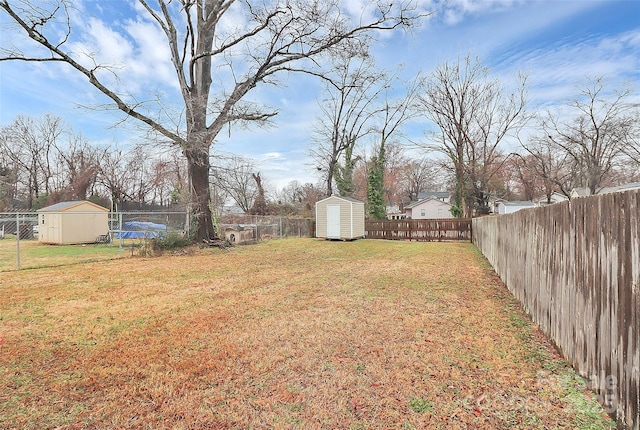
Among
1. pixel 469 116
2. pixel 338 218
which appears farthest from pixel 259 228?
pixel 469 116

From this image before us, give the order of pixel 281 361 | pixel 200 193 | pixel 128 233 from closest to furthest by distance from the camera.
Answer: pixel 281 361 < pixel 200 193 < pixel 128 233

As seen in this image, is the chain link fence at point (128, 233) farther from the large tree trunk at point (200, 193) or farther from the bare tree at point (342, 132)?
the bare tree at point (342, 132)

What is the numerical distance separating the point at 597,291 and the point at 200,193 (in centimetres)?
1194

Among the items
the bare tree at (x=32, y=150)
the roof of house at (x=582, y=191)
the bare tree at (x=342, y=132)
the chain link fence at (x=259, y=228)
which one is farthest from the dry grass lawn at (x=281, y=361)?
the bare tree at (x=32, y=150)

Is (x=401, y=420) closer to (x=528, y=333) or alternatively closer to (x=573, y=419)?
(x=573, y=419)

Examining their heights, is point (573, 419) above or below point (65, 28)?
below

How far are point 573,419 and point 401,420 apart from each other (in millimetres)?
1038

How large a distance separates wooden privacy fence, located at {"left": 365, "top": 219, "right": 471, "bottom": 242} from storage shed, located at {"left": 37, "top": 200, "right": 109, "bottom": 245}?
14.2 metres

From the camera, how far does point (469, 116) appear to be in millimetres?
21922

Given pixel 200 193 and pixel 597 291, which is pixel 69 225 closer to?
pixel 200 193

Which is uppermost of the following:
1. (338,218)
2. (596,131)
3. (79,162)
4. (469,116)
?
(469,116)

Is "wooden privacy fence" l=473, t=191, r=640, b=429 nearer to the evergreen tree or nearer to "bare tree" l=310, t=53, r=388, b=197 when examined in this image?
the evergreen tree

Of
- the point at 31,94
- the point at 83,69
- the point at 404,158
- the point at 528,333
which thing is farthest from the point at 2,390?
the point at 404,158

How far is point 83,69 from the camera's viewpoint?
992 cm
